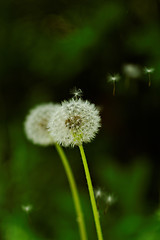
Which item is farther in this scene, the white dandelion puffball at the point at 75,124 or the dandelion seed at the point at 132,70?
the dandelion seed at the point at 132,70

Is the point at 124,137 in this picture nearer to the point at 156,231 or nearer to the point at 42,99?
the point at 42,99

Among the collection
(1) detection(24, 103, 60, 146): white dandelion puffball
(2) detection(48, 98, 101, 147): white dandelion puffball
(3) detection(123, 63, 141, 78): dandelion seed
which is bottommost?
(2) detection(48, 98, 101, 147): white dandelion puffball

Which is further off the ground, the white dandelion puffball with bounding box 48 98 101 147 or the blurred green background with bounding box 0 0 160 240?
the blurred green background with bounding box 0 0 160 240


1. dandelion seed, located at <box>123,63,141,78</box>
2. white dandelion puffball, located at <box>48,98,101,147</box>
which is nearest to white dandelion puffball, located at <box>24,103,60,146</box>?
white dandelion puffball, located at <box>48,98,101,147</box>

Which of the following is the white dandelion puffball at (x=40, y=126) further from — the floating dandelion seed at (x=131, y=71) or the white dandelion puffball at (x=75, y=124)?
the floating dandelion seed at (x=131, y=71)

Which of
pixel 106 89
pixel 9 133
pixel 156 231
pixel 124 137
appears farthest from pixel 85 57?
pixel 156 231

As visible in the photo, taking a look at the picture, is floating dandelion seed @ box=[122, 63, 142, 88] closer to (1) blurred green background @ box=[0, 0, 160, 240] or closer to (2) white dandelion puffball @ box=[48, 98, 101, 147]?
(1) blurred green background @ box=[0, 0, 160, 240]

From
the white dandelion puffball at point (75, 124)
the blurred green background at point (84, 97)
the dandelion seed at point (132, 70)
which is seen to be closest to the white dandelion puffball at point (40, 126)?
the white dandelion puffball at point (75, 124)
